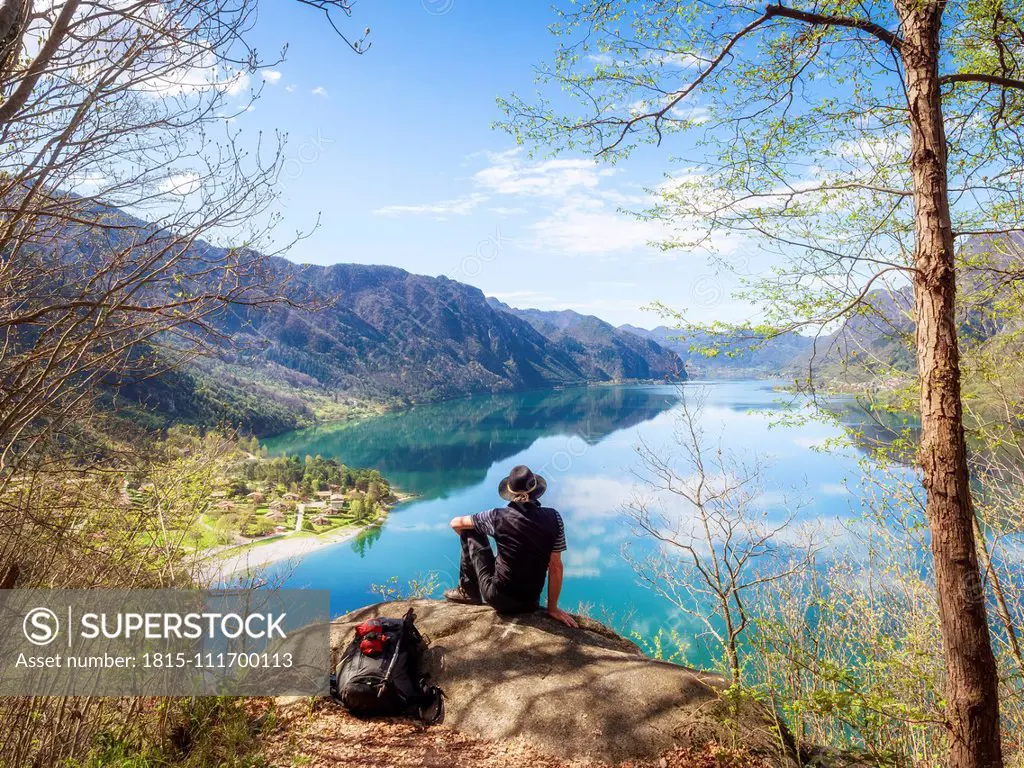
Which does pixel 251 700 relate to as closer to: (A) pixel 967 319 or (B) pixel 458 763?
(B) pixel 458 763

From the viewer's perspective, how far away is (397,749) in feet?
11.5

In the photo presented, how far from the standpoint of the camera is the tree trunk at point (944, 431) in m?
3.01

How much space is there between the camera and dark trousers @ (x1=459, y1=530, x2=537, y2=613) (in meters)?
4.79

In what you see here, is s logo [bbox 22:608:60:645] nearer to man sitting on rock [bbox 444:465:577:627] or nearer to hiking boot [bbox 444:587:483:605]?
man sitting on rock [bbox 444:465:577:627]

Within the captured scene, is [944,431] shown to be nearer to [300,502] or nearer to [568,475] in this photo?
[300,502]

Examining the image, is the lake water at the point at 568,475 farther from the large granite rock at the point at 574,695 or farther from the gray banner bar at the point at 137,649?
the large granite rock at the point at 574,695

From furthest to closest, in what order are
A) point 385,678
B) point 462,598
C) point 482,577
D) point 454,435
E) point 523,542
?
point 454,435 < point 462,598 < point 482,577 < point 523,542 < point 385,678

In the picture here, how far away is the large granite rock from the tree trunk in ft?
3.49

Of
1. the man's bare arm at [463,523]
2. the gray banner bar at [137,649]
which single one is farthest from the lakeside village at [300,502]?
the man's bare arm at [463,523]

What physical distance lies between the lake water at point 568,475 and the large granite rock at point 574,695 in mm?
3208

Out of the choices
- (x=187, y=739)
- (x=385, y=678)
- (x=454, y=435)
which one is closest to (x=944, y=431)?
(x=385, y=678)

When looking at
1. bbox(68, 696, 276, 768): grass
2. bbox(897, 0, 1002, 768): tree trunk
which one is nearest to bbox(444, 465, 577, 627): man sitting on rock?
bbox(68, 696, 276, 768): grass

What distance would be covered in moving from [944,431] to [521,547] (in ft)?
10.00

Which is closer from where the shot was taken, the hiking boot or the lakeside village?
the hiking boot
